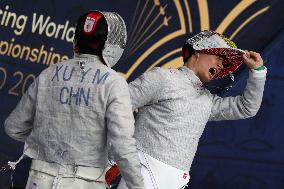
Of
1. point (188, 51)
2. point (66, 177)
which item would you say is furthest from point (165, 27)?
point (66, 177)

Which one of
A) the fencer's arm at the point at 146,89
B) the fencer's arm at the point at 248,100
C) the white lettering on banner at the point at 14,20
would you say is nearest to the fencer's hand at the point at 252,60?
the fencer's arm at the point at 248,100

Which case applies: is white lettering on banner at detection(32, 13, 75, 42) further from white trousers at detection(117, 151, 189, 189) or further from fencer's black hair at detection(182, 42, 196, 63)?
white trousers at detection(117, 151, 189, 189)

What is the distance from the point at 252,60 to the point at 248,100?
172 mm

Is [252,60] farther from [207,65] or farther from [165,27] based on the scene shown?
[165,27]

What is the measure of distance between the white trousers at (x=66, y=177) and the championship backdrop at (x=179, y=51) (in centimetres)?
228

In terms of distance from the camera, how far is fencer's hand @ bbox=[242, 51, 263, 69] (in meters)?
3.01

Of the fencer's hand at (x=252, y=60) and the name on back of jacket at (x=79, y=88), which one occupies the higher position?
the fencer's hand at (x=252, y=60)

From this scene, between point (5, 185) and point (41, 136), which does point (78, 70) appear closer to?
point (41, 136)

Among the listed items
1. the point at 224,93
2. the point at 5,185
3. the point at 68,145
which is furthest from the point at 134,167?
the point at 224,93

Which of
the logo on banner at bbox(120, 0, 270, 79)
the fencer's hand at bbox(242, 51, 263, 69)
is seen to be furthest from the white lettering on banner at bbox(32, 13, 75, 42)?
the fencer's hand at bbox(242, 51, 263, 69)

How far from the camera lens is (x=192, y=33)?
4.82 meters

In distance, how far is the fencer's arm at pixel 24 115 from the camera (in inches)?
98.4

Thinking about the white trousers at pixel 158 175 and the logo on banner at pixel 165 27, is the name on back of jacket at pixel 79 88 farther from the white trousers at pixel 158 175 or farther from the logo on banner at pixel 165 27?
the logo on banner at pixel 165 27

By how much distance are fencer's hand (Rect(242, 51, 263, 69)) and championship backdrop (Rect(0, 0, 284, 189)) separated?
1564 millimetres
